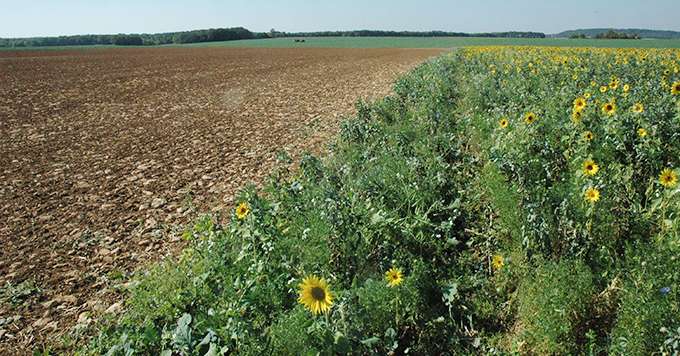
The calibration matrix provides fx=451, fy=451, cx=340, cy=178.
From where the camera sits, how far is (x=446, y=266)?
4.05m

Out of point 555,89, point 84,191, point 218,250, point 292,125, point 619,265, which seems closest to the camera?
point 619,265

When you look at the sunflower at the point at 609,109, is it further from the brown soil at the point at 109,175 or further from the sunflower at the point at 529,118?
the brown soil at the point at 109,175

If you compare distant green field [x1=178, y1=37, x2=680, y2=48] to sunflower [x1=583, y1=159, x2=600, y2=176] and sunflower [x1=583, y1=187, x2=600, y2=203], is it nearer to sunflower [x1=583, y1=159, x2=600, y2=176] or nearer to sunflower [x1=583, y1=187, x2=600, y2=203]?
sunflower [x1=583, y1=159, x2=600, y2=176]

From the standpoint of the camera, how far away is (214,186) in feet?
23.1

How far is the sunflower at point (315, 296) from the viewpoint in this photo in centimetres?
291

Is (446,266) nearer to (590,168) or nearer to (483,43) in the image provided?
(590,168)

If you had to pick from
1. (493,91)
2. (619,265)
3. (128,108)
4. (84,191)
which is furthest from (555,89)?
(128,108)

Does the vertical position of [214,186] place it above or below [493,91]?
below

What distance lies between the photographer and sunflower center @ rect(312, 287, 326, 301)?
116 inches

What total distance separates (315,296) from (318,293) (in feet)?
0.09

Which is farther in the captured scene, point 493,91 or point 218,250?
point 493,91

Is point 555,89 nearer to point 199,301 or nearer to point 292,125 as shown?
point 292,125

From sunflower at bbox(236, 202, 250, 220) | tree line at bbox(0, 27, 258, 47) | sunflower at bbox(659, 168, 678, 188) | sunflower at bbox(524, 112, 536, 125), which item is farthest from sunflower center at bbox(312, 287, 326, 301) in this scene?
tree line at bbox(0, 27, 258, 47)

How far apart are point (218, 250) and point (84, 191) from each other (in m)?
3.99
